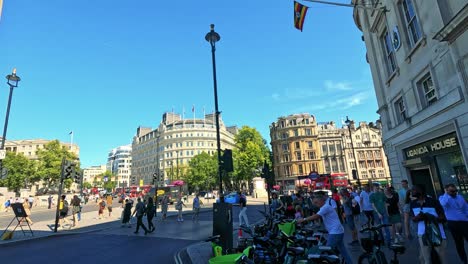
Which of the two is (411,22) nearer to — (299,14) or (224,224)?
(299,14)

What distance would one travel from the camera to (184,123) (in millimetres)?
103438

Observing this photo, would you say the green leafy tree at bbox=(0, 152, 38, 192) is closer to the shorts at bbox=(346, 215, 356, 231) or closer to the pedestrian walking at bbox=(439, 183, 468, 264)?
the shorts at bbox=(346, 215, 356, 231)

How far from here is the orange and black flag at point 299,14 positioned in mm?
12023

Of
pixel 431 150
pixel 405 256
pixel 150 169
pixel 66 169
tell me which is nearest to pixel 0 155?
pixel 66 169

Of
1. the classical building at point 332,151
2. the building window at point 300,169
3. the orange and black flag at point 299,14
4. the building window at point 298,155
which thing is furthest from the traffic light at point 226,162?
the classical building at point 332,151

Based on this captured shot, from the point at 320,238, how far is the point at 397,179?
11.5m

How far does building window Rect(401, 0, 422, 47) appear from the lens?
11456mm

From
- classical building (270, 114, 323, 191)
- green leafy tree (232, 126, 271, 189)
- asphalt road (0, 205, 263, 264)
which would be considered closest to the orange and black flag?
asphalt road (0, 205, 263, 264)

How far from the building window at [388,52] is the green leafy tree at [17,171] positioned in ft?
231

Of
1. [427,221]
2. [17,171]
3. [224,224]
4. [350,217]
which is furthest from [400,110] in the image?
[17,171]

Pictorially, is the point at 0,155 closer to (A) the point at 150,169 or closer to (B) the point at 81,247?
(B) the point at 81,247

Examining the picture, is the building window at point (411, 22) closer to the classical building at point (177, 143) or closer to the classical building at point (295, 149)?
the classical building at point (295, 149)

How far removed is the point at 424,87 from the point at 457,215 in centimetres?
828

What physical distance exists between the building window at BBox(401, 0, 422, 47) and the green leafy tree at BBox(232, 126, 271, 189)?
4190 cm
